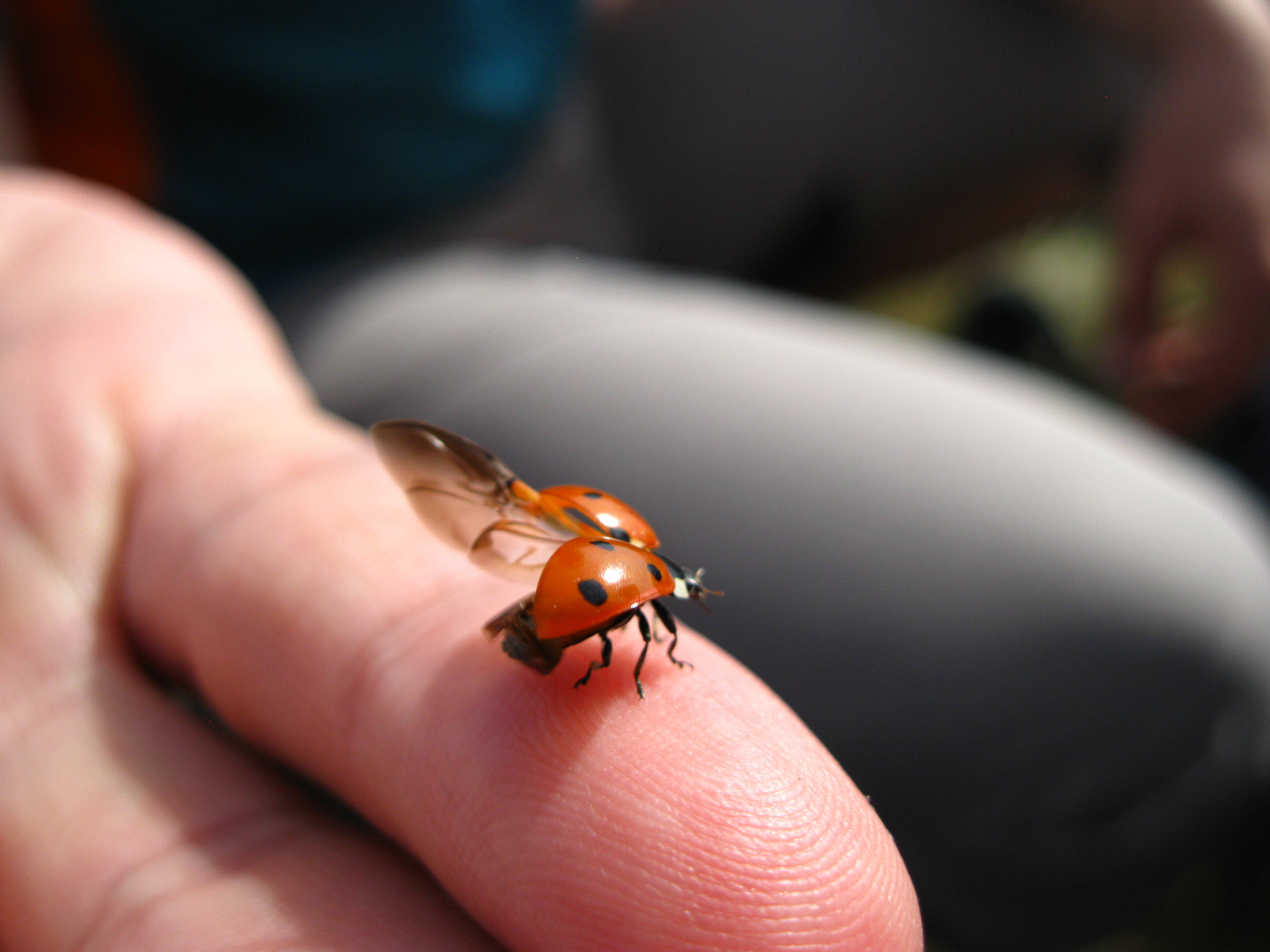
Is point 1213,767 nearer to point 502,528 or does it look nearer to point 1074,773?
point 1074,773

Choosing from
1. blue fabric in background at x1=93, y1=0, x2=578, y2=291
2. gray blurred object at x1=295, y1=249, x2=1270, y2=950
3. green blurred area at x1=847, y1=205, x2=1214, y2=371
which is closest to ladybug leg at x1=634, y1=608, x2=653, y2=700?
gray blurred object at x1=295, y1=249, x2=1270, y2=950

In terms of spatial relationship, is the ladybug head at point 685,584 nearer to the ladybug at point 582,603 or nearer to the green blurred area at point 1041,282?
the ladybug at point 582,603

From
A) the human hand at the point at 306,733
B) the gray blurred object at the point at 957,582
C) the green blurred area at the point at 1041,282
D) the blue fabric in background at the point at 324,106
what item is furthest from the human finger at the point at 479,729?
the green blurred area at the point at 1041,282

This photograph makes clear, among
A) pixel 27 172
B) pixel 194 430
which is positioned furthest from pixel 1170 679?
pixel 27 172

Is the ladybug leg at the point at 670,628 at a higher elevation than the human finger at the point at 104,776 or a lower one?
higher

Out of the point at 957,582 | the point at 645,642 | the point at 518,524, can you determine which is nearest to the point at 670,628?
the point at 645,642

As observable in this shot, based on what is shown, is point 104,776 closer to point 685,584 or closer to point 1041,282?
point 685,584

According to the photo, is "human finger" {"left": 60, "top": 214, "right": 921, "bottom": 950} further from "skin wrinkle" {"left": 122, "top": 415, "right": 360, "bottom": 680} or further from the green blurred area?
the green blurred area
